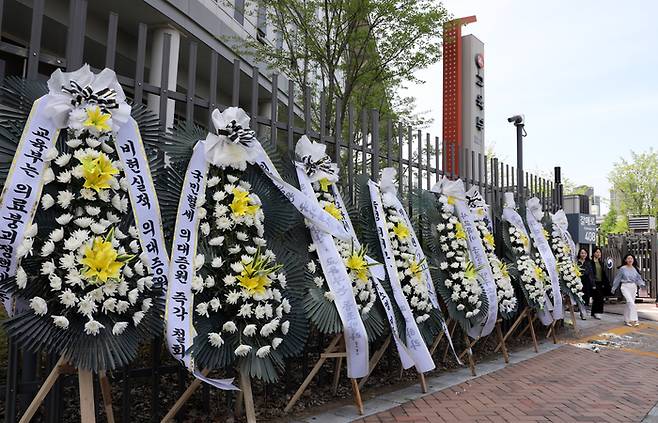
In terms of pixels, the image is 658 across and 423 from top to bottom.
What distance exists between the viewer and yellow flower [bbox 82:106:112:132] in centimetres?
270

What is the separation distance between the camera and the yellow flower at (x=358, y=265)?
4.05 metres

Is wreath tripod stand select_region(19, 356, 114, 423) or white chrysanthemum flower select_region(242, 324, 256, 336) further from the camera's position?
white chrysanthemum flower select_region(242, 324, 256, 336)

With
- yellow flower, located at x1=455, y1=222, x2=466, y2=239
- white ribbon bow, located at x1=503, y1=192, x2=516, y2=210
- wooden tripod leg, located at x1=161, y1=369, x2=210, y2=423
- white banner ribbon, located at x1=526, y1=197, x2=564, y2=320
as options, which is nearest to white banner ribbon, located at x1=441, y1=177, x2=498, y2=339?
yellow flower, located at x1=455, y1=222, x2=466, y2=239

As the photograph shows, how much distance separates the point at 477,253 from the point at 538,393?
5.32 feet

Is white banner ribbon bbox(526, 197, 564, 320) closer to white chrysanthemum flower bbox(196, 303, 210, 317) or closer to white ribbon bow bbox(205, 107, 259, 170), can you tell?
white ribbon bow bbox(205, 107, 259, 170)

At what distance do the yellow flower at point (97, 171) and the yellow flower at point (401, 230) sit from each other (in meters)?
2.70

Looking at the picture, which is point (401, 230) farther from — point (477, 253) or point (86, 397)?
point (86, 397)

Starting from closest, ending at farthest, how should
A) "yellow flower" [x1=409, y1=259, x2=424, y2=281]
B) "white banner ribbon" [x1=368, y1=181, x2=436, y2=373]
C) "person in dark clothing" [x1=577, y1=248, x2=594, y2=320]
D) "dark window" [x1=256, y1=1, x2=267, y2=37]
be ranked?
"white banner ribbon" [x1=368, y1=181, x2=436, y2=373], "yellow flower" [x1=409, y1=259, x2=424, y2=281], "dark window" [x1=256, y1=1, x2=267, y2=37], "person in dark clothing" [x1=577, y1=248, x2=594, y2=320]

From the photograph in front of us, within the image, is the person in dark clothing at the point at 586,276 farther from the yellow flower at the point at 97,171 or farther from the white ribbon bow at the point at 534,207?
the yellow flower at the point at 97,171

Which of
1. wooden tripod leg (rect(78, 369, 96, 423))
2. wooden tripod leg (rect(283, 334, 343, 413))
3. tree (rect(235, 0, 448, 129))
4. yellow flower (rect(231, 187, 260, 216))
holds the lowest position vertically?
wooden tripod leg (rect(283, 334, 343, 413))

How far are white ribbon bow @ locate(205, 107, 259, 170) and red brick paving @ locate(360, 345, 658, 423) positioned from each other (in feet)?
7.12

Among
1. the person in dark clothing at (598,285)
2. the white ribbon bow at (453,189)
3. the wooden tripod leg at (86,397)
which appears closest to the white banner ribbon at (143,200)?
the wooden tripod leg at (86,397)

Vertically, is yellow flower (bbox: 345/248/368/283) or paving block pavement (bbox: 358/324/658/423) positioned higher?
yellow flower (bbox: 345/248/368/283)

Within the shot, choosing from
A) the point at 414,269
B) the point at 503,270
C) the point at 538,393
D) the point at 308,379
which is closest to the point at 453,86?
the point at 503,270
